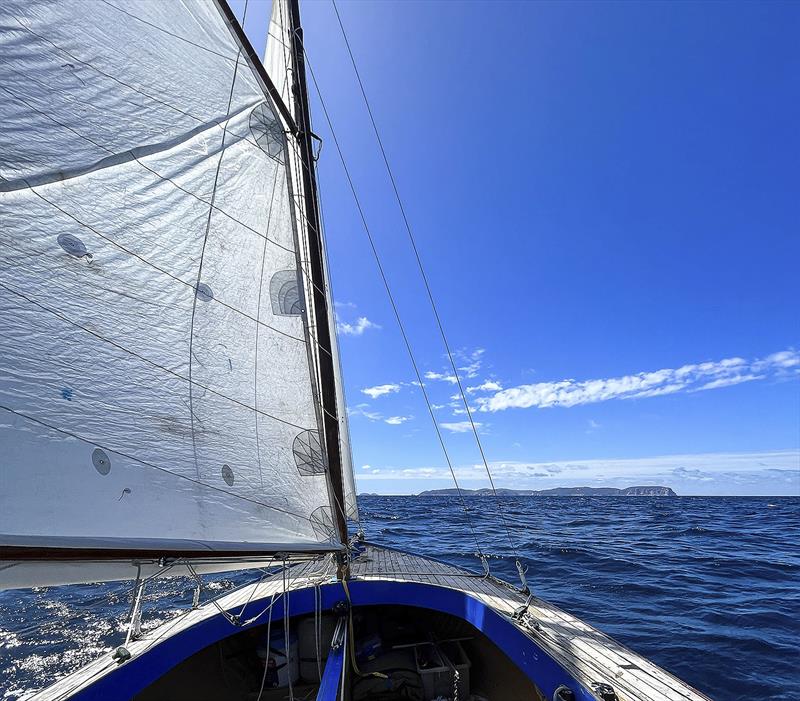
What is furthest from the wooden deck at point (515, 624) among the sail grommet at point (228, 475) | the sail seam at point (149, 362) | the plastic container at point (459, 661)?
the sail seam at point (149, 362)

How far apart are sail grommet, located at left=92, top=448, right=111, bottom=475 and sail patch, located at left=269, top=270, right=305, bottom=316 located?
2.02 metres

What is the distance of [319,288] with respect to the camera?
457 centimetres

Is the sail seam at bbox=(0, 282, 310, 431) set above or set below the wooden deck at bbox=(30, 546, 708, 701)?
above

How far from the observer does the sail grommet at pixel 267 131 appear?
14.4 ft

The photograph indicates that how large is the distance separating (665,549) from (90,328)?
19.5 m

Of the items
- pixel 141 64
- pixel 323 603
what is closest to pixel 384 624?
pixel 323 603

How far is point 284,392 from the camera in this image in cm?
385

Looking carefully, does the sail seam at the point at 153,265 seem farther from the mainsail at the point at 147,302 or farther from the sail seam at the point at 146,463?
the sail seam at the point at 146,463

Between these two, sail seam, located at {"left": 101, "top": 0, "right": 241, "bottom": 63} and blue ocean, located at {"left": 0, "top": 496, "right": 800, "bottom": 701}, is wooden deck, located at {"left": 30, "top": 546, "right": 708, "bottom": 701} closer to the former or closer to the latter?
blue ocean, located at {"left": 0, "top": 496, "right": 800, "bottom": 701}

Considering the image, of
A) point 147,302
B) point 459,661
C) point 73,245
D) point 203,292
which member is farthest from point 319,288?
point 459,661

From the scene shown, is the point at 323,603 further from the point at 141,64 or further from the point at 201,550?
the point at 141,64

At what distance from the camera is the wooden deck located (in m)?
2.74

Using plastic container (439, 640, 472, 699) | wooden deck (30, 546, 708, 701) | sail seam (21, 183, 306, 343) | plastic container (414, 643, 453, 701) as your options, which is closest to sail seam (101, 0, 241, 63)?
sail seam (21, 183, 306, 343)

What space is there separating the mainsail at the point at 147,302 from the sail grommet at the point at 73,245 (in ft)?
0.03
